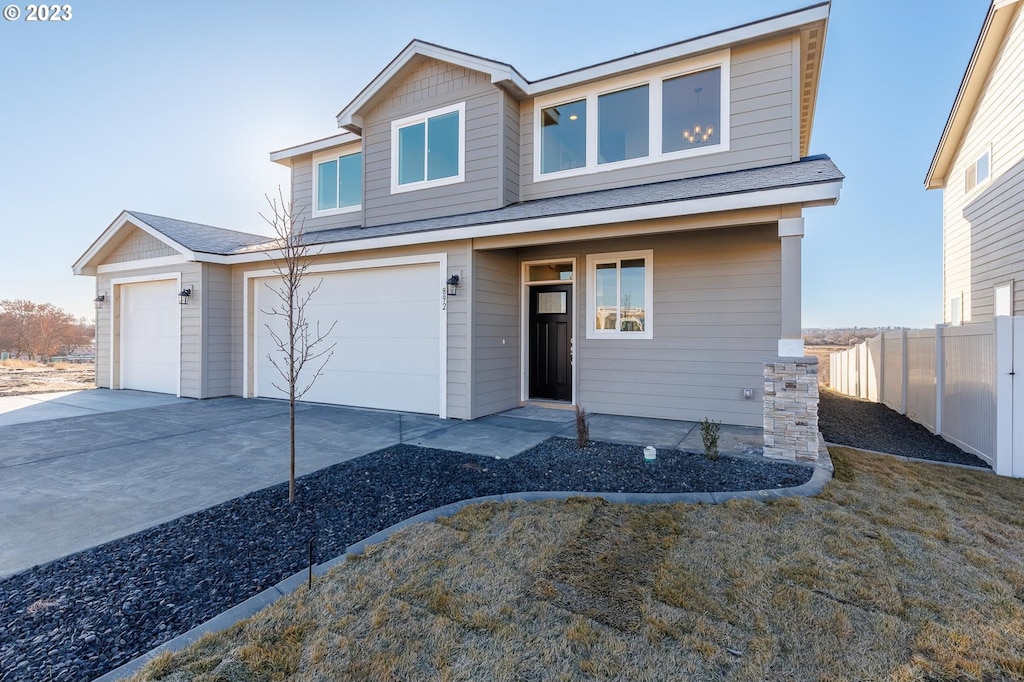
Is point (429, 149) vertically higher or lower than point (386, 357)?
higher

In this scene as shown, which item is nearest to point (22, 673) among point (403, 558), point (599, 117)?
point (403, 558)

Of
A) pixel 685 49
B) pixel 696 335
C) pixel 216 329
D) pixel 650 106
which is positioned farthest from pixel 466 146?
pixel 216 329

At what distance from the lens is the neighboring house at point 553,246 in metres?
6.59

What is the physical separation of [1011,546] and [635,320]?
16.4 ft

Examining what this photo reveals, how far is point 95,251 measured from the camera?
10359 mm

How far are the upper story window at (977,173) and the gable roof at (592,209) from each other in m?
4.95

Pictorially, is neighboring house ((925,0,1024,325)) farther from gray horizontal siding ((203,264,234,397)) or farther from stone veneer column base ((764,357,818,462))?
gray horizontal siding ((203,264,234,397))

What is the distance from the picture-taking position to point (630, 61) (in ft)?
24.0

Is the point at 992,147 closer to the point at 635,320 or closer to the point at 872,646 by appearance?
the point at 635,320

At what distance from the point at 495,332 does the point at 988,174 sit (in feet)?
32.1

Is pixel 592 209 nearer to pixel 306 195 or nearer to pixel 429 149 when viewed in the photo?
pixel 429 149

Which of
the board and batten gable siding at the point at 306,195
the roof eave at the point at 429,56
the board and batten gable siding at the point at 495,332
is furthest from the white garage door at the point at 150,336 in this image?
the board and batten gable siding at the point at 495,332

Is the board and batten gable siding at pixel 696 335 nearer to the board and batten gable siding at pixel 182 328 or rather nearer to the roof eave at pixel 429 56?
the roof eave at pixel 429 56

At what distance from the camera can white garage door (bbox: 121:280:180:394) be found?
32.5ft
